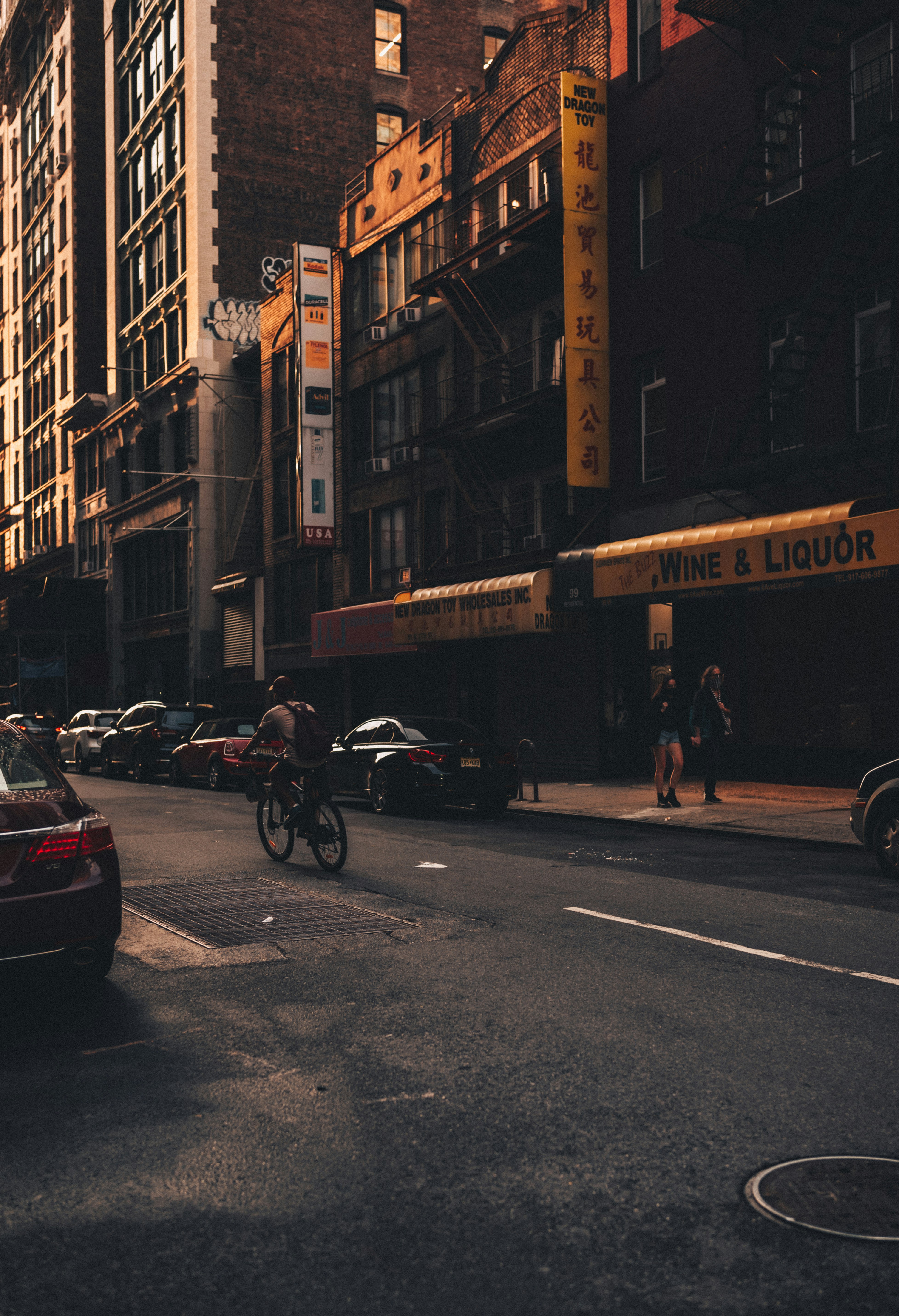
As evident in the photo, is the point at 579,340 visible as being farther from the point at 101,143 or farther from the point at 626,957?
the point at 101,143

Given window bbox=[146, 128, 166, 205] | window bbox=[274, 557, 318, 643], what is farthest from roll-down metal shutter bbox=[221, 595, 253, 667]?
window bbox=[146, 128, 166, 205]

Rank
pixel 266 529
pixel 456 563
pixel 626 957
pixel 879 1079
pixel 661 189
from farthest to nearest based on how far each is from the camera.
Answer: pixel 266 529 → pixel 456 563 → pixel 661 189 → pixel 626 957 → pixel 879 1079

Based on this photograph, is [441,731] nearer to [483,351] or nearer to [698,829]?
[698,829]

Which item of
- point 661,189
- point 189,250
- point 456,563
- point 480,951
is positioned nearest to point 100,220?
point 189,250

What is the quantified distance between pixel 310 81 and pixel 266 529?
16834 mm

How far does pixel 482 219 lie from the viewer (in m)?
26.6

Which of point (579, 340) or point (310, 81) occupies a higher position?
point (310, 81)

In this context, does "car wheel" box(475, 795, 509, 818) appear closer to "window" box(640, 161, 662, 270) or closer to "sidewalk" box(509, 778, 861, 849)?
"sidewalk" box(509, 778, 861, 849)

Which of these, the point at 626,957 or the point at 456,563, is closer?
the point at 626,957

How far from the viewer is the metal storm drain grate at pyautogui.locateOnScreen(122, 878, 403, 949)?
7953 millimetres

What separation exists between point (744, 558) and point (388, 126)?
32230mm

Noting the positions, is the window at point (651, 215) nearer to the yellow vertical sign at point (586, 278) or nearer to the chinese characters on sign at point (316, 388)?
the yellow vertical sign at point (586, 278)

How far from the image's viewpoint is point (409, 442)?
2895 centimetres

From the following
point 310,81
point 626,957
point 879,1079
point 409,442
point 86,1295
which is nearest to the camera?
point 86,1295
